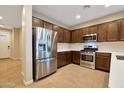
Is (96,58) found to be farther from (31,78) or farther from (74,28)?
(31,78)

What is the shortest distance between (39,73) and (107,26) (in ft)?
11.3

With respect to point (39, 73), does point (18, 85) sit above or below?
below

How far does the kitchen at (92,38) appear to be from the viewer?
351 centimetres

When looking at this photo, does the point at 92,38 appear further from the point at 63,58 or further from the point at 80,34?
the point at 63,58

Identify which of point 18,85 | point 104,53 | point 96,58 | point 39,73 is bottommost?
point 18,85

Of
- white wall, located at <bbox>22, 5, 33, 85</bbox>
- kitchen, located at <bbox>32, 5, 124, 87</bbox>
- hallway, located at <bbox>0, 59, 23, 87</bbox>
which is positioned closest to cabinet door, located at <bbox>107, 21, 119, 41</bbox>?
kitchen, located at <bbox>32, 5, 124, 87</bbox>

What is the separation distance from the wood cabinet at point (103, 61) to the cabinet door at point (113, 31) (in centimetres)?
71

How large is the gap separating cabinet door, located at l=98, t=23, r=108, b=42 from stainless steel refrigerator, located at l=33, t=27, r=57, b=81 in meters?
2.20

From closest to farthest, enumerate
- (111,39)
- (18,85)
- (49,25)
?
(18,85)
(111,39)
(49,25)

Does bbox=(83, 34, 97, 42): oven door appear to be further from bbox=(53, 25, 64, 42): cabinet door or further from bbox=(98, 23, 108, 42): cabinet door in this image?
bbox=(53, 25, 64, 42): cabinet door

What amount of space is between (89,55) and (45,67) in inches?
92.4

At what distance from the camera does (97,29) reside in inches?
167

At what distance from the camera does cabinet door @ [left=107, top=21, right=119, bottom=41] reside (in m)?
3.57
